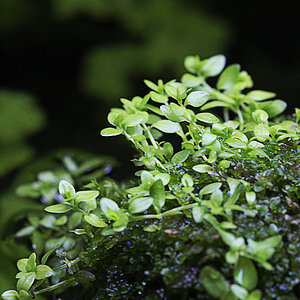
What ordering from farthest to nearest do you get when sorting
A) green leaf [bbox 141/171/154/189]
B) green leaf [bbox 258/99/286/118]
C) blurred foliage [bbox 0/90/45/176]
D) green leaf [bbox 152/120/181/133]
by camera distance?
blurred foliage [bbox 0/90/45/176] < green leaf [bbox 258/99/286/118] < green leaf [bbox 152/120/181/133] < green leaf [bbox 141/171/154/189]

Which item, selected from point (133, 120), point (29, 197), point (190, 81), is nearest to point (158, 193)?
point (133, 120)

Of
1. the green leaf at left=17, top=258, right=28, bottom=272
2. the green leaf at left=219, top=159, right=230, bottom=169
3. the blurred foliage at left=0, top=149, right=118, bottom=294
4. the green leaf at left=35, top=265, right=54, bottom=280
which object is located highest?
the green leaf at left=219, top=159, right=230, bottom=169

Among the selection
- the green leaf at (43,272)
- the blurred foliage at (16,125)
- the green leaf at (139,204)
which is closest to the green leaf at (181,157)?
the green leaf at (139,204)

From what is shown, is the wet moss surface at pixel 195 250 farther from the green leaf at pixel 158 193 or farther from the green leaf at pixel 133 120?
the green leaf at pixel 133 120

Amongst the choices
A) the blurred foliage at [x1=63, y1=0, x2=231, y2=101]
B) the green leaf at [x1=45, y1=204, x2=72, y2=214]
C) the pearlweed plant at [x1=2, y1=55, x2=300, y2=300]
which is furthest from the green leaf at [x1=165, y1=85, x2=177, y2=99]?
the blurred foliage at [x1=63, y1=0, x2=231, y2=101]

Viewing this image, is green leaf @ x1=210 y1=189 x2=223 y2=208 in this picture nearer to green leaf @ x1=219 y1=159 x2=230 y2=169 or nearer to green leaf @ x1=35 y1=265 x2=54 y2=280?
green leaf @ x1=219 y1=159 x2=230 y2=169

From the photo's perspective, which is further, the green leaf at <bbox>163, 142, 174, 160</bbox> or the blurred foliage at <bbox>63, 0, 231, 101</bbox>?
the blurred foliage at <bbox>63, 0, 231, 101</bbox>
